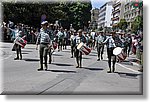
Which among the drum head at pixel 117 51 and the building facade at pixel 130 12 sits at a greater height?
the building facade at pixel 130 12

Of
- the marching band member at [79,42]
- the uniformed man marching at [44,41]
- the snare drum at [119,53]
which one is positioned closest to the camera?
the snare drum at [119,53]

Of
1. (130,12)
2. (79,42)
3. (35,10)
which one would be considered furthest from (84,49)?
(35,10)

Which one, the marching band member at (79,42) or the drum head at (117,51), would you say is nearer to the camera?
the drum head at (117,51)

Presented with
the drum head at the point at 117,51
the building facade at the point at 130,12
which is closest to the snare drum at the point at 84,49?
the drum head at the point at 117,51

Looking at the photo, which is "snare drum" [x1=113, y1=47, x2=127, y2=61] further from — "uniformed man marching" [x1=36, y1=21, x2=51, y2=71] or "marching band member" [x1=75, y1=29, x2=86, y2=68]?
"uniformed man marching" [x1=36, y1=21, x2=51, y2=71]

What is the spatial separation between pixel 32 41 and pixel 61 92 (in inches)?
431

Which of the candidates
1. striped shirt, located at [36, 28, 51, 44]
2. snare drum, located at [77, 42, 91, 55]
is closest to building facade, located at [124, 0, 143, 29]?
snare drum, located at [77, 42, 91, 55]

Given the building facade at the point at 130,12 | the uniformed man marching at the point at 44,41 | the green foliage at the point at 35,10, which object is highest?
the green foliage at the point at 35,10

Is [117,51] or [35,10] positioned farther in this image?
[35,10]

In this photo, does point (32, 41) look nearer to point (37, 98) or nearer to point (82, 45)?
point (82, 45)

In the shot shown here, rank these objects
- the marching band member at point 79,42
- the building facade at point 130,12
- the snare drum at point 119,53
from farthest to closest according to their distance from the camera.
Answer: the marching band member at point 79,42
the snare drum at point 119,53
the building facade at point 130,12

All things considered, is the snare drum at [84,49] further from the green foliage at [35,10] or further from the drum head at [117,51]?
the green foliage at [35,10]

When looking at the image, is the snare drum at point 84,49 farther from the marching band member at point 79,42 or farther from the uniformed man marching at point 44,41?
the uniformed man marching at point 44,41

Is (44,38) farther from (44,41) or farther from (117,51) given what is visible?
(117,51)
